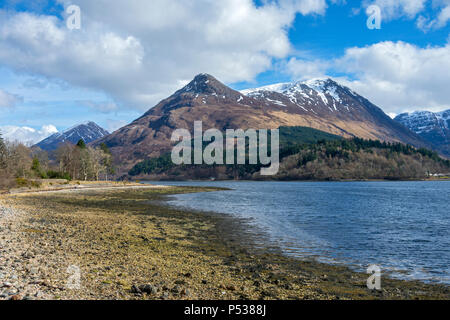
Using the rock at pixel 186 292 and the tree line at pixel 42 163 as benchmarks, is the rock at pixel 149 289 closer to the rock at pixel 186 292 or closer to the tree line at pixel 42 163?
the rock at pixel 186 292

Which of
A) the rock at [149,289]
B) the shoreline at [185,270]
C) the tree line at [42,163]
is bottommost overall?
the shoreline at [185,270]

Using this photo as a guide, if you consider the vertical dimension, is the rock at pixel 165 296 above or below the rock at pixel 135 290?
below

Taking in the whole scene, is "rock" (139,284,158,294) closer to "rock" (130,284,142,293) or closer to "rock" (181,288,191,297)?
"rock" (130,284,142,293)

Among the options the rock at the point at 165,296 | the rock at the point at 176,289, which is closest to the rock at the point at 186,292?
the rock at the point at 176,289

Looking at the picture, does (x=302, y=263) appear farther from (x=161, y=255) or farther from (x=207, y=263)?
(x=161, y=255)

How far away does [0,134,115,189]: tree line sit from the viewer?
86.0 meters

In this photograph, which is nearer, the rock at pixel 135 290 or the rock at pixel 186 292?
the rock at pixel 135 290

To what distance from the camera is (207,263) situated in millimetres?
21328

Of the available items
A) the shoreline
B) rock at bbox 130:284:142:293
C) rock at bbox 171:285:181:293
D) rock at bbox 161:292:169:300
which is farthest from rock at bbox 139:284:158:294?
rock at bbox 171:285:181:293

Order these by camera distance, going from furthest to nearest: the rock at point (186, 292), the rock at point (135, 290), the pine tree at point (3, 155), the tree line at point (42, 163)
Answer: the pine tree at point (3, 155)
the tree line at point (42, 163)
the rock at point (186, 292)
the rock at point (135, 290)

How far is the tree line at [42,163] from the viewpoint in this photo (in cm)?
8600
